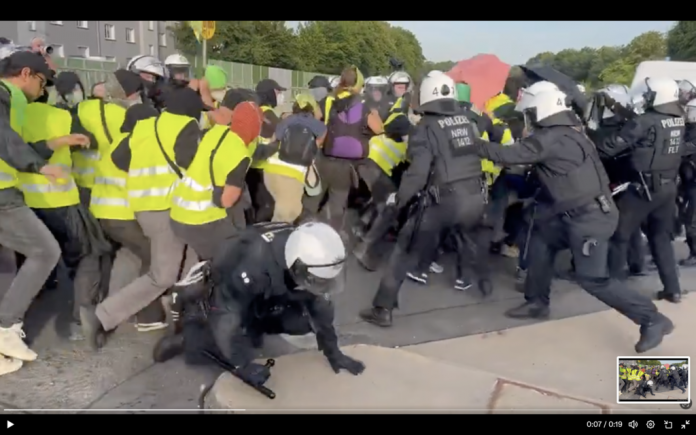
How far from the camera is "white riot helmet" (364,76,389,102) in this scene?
7.07 m

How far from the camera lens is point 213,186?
392 cm

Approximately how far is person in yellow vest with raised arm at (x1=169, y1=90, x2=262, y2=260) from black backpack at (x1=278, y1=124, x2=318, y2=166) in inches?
25.5

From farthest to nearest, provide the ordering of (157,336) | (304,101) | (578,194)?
1. (304,101)
2. (157,336)
3. (578,194)

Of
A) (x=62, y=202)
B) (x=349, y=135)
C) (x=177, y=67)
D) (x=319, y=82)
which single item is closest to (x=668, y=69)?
(x=319, y=82)

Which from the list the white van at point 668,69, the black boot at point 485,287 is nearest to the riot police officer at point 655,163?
the black boot at point 485,287

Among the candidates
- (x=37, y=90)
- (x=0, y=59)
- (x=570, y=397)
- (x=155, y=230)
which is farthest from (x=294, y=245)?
(x=0, y=59)

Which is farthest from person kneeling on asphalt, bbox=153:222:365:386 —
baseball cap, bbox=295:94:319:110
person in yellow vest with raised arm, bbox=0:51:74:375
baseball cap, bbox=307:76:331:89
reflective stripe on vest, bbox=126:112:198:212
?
baseball cap, bbox=307:76:331:89

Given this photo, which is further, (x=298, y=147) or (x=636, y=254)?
(x=636, y=254)

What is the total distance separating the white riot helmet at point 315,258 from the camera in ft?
10.4

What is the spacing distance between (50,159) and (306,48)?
160 inches

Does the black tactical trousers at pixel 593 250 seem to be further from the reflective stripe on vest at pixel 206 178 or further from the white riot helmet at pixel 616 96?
the reflective stripe on vest at pixel 206 178

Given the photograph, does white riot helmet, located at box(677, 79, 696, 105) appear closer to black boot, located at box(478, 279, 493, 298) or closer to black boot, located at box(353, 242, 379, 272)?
black boot, located at box(478, 279, 493, 298)

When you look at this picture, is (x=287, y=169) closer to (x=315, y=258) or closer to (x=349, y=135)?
(x=349, y=135)

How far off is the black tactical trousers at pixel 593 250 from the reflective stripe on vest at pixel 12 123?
3.38 metres
